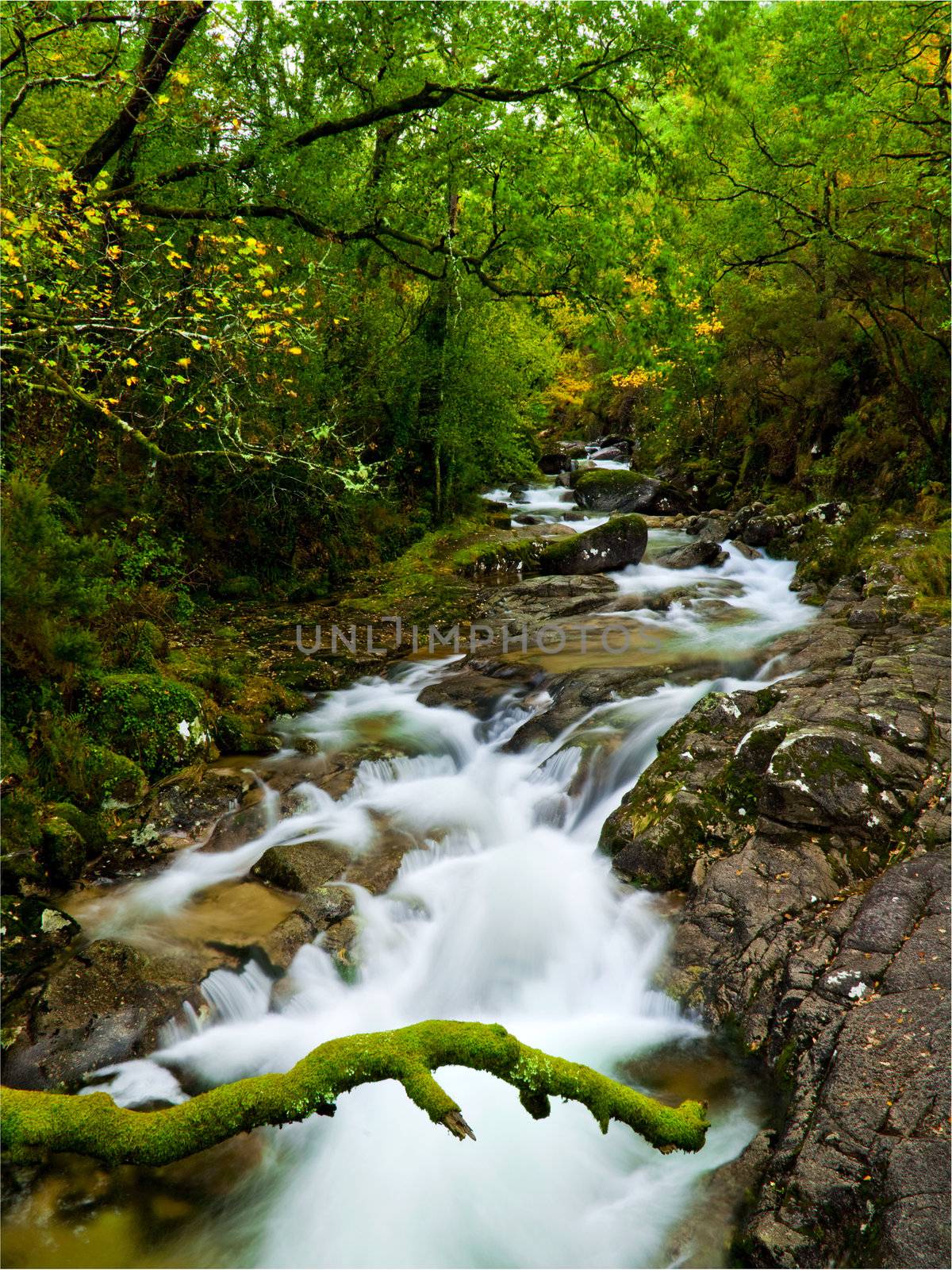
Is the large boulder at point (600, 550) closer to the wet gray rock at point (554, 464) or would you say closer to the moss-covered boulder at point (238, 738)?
the moss-covered boulder at point (238, 738)

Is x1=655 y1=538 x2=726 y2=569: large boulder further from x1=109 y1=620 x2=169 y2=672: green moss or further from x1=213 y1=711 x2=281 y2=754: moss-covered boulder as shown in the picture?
x1=109 y1=620 x2=169 y2=672: green moss

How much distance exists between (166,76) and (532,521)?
1421cm

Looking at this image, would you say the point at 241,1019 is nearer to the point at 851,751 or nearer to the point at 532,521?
the point at 851,751

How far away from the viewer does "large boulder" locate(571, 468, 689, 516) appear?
20703 mm

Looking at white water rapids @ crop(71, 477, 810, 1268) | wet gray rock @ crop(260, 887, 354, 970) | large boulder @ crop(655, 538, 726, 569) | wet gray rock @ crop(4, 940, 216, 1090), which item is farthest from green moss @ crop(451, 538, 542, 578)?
wet gray rock @ crop(4, 940, 216, 1090)

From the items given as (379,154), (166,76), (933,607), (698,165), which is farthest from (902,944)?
(698,165)

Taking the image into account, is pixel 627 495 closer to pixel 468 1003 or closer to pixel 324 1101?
pixel 468 1003

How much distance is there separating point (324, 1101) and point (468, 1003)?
8.35 ft

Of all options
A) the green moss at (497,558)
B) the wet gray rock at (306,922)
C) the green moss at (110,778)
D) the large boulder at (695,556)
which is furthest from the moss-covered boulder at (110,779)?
the large boulder at (695,556)

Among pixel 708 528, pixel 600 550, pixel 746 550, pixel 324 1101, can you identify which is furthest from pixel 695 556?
pixel 324 1101

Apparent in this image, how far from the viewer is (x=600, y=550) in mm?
15430

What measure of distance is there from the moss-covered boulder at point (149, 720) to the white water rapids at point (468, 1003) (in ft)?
3.77

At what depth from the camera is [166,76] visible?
22.6ft

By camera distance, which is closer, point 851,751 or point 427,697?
point 851,751
